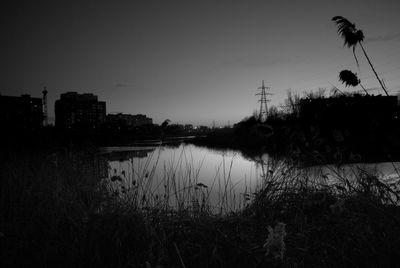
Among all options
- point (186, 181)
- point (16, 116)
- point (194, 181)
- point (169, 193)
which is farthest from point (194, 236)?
point (16, 116)

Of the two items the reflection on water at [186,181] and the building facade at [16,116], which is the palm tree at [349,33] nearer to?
the reflection on water at [186,181]

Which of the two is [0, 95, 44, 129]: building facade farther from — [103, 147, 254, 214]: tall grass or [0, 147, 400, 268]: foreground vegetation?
[0, 147, 400, 268]: foreground vegetation

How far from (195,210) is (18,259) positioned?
2.33 meters

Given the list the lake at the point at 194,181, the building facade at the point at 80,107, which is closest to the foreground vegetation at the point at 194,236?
the lake at the point at 194,181

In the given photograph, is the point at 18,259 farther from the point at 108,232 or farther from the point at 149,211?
the point at 149,211

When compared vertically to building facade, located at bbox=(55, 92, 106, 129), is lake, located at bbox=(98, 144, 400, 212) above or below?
below

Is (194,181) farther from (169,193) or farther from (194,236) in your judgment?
(194,236)

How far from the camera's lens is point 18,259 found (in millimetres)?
3348

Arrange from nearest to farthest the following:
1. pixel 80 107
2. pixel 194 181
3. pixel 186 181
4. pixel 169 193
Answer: pixel 186 181
pixel 194 181
pixel 169 193
pixel 80 107

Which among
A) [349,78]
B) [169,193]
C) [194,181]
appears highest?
[349,78]

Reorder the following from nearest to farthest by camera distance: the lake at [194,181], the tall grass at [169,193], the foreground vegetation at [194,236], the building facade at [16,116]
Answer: the foreground vegetation at [194,236], the tall grass at [169,193], the lake at [194,181], the building facade at [16,116]

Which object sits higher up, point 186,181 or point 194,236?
point 186,181

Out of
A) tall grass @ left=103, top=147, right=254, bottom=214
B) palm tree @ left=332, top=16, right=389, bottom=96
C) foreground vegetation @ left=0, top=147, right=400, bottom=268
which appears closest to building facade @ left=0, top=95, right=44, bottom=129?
tall grass @ left=103, top=147, right=254, bottom=214

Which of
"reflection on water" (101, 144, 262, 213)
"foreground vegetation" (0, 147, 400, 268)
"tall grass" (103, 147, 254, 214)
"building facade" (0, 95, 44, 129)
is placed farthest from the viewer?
"building facade" (0, 95, 44, 129)
